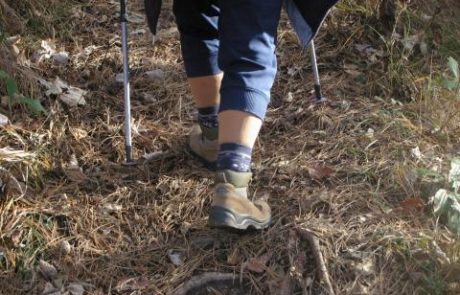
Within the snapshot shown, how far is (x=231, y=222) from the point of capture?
2.10 metres

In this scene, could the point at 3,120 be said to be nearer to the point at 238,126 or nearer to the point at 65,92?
the point at 65,92

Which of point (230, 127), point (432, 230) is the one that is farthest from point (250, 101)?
point (432, 230)

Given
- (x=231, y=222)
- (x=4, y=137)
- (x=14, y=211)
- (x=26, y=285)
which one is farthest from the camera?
(x=4, y=137)

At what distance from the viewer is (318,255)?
2221 millimetres

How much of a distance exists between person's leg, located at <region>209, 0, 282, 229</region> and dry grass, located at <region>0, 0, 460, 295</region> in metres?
0.27

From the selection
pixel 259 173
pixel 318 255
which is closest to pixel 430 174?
pixel 318 255

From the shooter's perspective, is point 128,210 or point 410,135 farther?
point 410,135

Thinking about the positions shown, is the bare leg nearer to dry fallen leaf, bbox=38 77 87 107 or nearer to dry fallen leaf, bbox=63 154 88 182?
dry fallen leaf, bbox=63 154 88 182

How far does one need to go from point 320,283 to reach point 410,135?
1.05 m

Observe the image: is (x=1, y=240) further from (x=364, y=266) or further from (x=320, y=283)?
(x=364, y=266)

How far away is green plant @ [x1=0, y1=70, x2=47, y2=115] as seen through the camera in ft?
8.97

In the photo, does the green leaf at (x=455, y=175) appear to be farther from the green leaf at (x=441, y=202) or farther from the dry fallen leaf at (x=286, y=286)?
the dry fallen leaf at (x=286, y=286)

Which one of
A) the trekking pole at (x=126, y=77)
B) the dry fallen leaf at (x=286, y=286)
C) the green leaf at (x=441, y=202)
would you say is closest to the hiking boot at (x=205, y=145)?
the trekking pole at (x=126, y=77)

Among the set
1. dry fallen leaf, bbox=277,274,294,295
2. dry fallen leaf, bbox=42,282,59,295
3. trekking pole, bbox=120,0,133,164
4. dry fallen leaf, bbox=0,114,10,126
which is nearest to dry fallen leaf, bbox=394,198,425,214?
dry fallen leaf, bbox=277,274,294,295
